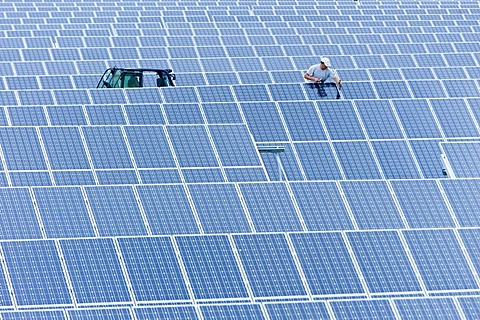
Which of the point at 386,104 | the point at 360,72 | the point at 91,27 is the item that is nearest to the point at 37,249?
the point at 386,104

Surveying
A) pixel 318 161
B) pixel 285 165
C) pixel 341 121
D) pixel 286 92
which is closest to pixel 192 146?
pixel 285 165

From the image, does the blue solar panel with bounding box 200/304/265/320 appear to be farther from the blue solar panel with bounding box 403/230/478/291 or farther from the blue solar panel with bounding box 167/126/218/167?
the blue solar panel with bounding box 167/126/218/167

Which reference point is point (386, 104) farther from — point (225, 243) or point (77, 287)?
point (77, 287)

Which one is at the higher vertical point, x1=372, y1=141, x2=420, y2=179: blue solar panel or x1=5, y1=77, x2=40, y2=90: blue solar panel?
x1=5, y1=77, x2=40, y2=90: blue solar panel

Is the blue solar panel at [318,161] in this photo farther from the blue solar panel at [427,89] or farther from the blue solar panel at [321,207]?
the blue solar panel at [427,89]

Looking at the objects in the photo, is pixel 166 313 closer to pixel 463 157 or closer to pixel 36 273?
pixel 36 273

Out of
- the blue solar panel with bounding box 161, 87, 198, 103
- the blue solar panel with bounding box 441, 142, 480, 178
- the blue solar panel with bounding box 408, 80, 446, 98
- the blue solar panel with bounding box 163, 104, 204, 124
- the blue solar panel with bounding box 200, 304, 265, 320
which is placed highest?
the blue solar panel with bounding box 408, 80, 446, 98

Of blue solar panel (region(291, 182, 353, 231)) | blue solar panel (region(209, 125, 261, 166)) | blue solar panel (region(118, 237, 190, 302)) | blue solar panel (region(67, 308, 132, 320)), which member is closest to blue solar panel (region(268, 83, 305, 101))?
blue solar panel (region(209, 125, 261, 166))
